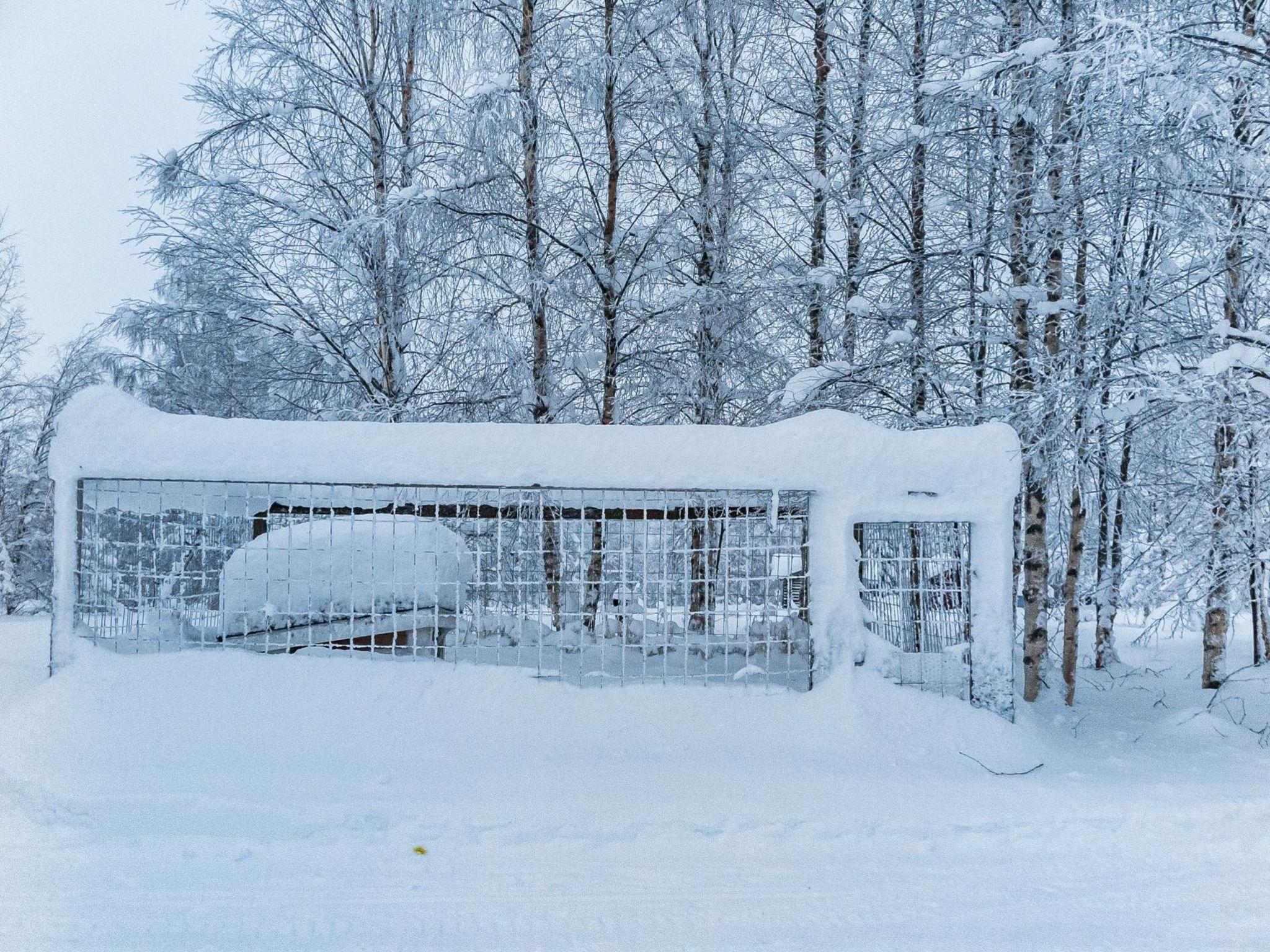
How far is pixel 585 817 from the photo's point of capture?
13.3 ft

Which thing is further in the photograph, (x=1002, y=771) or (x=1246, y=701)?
(x=1246, y=701)

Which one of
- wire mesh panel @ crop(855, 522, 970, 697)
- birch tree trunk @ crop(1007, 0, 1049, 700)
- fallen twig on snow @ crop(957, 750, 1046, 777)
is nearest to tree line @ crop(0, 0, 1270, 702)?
birch tree trunk @ crop(1007, 0, 1049, 700)

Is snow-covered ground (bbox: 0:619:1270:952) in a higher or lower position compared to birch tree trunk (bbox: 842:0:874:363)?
lower

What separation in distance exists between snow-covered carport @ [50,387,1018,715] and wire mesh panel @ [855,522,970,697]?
0.03 m

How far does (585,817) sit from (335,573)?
8.63ft

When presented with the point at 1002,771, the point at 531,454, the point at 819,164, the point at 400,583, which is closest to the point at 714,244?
the point at 819,164

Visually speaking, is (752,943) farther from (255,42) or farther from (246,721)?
(255,42)

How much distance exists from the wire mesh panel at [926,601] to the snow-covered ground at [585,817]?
12.2 inches

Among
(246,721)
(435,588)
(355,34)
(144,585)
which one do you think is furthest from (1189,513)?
(355,34)

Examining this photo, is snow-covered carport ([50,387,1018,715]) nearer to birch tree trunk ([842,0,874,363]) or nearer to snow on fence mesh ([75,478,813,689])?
snow on fence mesh ([75,478,813,689])

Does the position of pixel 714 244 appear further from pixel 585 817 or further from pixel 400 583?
pixel 585 817

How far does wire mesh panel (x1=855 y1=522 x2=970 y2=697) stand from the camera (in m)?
5.72

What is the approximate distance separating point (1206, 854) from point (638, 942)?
2.75m

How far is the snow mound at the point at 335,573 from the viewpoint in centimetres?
554
